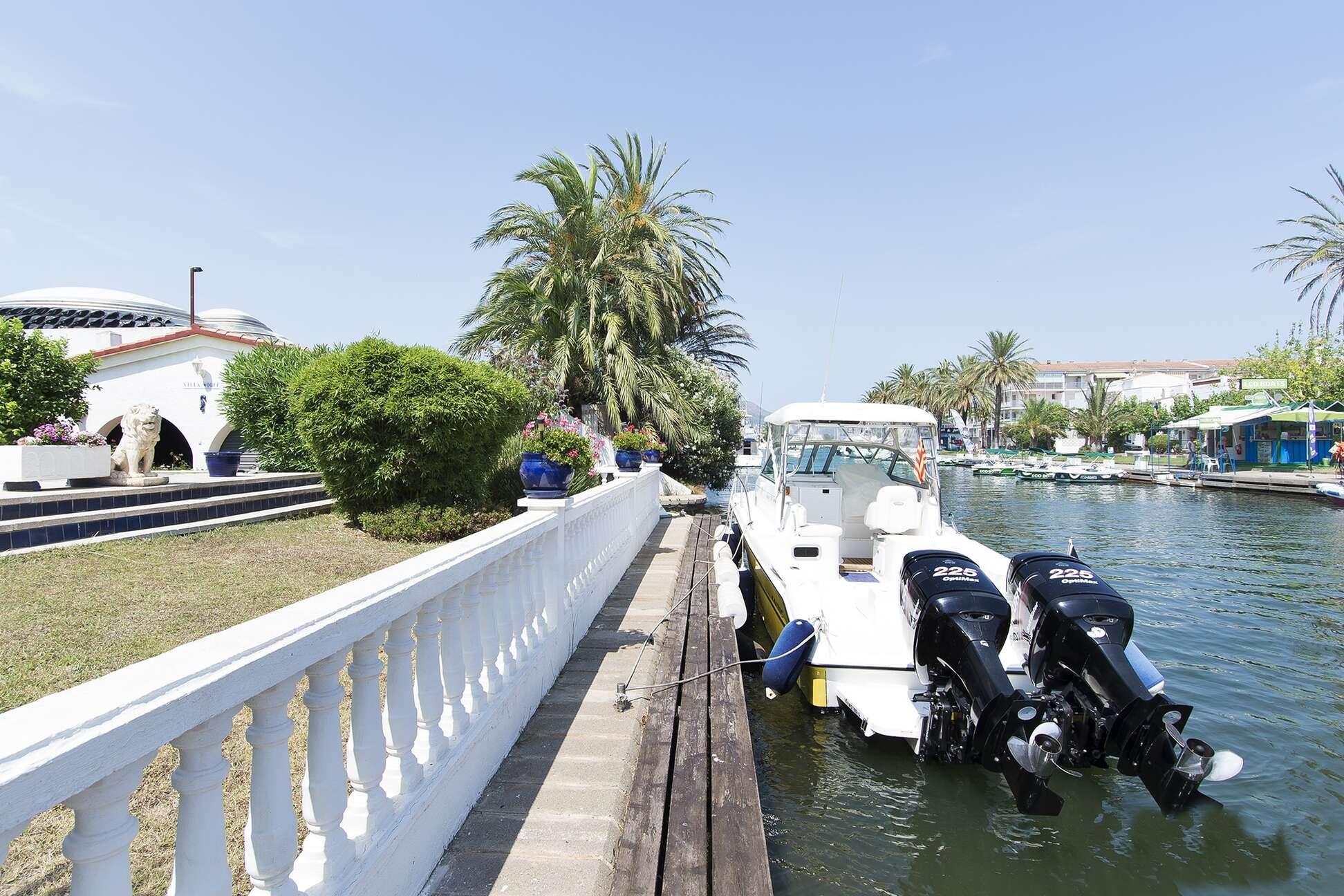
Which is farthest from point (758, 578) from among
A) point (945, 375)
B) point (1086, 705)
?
point (945, 375)

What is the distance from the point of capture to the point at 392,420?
936 cm

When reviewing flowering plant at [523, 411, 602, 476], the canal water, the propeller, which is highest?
flowering plant at [523, 411, 602, 476]

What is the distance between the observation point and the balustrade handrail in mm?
1096

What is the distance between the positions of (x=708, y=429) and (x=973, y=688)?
18042 millimetres

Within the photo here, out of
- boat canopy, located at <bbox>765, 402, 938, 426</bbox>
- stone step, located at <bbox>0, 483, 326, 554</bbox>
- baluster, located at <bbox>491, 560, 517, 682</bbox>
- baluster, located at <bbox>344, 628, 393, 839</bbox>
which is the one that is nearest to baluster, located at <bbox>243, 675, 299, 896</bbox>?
baluster, located at <bbox>344, 628, 393, 839</bbox>

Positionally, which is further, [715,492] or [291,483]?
[715,492]

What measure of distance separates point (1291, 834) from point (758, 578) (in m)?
4.85

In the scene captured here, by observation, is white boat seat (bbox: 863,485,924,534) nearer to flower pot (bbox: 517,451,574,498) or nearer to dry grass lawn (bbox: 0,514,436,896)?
flower pot (bbox: 517,451,574,498)

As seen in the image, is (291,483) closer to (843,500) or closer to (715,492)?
(843,500)

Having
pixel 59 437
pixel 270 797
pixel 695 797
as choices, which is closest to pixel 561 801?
pixel 695 797

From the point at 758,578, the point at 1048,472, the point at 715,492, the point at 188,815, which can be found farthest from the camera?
the point at 1048,472

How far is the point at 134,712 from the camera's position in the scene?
1284 mm

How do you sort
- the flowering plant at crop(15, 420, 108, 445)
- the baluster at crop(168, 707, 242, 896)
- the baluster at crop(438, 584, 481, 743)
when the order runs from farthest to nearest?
the flowering plant at crop(15, 420, 108, 445) → the baluster at crop(438, 584, 481, 743) → the baluster at crop(168, 707, 242, 896)

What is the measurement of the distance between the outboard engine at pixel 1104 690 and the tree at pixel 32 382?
44.3 ft
